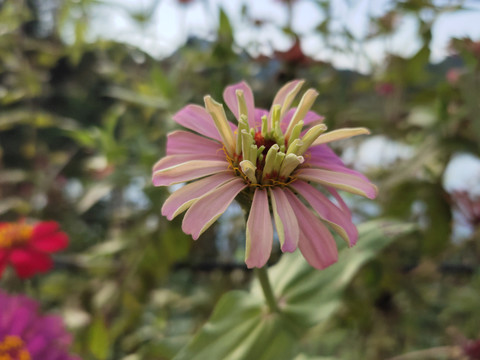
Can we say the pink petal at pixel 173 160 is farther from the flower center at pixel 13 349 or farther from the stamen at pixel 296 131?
the flower center at pixel 13 349

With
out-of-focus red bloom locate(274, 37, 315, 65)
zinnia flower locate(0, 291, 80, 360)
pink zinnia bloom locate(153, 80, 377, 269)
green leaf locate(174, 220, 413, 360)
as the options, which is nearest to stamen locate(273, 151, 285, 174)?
pink zinnia bloom locate(153, 80, 377, 269)

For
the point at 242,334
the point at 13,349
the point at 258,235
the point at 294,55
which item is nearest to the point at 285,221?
the point at 258,235

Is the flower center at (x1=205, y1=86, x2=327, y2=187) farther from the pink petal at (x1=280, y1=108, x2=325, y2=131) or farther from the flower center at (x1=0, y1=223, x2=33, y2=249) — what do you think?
the flower center at (x1=0, y1=223, x2=33, y2=249)

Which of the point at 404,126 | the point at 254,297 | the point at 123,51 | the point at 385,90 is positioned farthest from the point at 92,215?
the point at 254,297

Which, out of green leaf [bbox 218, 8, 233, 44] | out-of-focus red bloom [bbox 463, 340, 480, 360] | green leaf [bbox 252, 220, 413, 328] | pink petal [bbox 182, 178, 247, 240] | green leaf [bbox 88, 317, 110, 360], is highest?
green leaf [bbox 218, 8, 233, 44]

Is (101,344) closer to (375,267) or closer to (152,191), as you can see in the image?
(152,191)

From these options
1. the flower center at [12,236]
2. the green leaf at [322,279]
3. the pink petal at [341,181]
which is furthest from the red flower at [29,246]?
the pink petal at [341,181]

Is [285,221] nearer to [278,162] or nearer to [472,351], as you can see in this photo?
[278,162]
